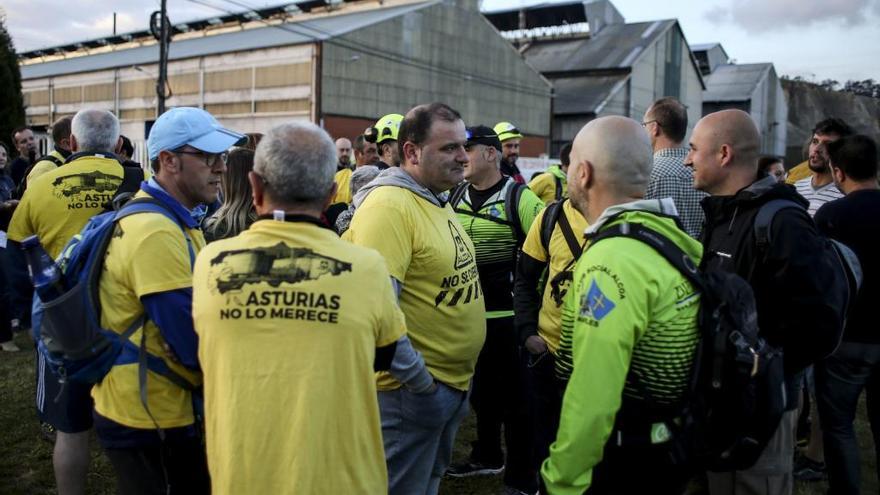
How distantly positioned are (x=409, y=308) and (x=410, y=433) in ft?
1.84

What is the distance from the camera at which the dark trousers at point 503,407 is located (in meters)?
4.37

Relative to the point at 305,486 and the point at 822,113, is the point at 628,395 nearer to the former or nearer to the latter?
the point at 305,486

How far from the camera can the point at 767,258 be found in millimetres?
2775

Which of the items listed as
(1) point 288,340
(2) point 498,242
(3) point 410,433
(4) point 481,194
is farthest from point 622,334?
(4) point 481,194

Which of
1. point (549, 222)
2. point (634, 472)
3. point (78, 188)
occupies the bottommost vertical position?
point (634, 472)

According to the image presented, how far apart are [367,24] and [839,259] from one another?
101 feet

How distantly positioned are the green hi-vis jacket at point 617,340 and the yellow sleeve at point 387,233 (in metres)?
0.96

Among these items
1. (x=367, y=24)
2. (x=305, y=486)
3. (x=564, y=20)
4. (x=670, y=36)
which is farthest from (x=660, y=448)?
(x=564, y=20)

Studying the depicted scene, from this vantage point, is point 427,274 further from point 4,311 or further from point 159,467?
point 4,311

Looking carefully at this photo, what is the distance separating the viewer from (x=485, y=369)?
4699mm

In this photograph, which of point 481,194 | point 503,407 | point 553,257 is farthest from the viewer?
point 481,194

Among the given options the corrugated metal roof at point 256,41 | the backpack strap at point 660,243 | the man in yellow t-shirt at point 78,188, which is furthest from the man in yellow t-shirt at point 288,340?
the corrugated metal roof at point 256,41

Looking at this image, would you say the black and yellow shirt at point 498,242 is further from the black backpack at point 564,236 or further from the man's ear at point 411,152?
the man's ear at point 411,152

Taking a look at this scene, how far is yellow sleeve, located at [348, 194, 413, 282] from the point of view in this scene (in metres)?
2.91
